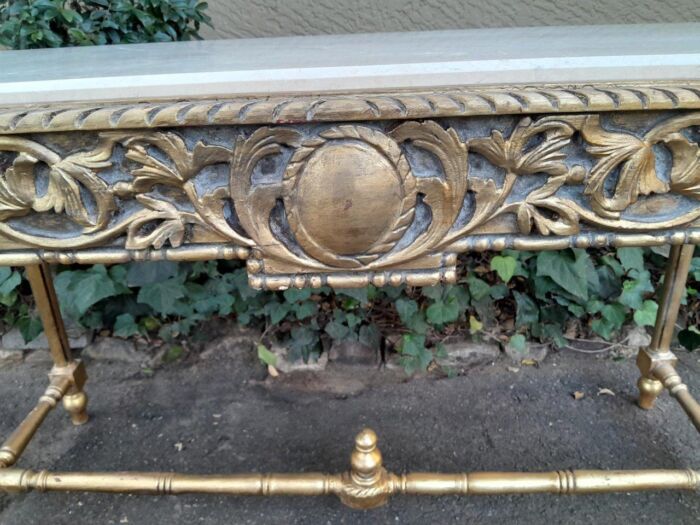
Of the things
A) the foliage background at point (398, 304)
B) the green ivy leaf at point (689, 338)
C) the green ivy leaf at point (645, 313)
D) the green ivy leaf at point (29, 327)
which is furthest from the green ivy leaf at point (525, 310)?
the green ivy leaf at point (29, 327)

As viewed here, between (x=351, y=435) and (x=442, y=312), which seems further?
(x=442, y=312)

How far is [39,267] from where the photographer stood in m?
1.14

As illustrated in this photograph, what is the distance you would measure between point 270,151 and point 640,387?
1.12 m

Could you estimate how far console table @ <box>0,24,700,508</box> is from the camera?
677 millimetres

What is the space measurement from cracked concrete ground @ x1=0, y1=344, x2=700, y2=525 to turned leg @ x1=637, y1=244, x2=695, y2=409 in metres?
0.08

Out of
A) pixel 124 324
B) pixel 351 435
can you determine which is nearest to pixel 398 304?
pixel 351 435

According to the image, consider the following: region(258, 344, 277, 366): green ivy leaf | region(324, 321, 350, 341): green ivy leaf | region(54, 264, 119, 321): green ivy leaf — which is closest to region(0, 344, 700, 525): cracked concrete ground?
region(258, 344, 277, 366): green ivy leaf

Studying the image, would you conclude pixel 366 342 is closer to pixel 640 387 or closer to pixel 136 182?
pixel 640 387

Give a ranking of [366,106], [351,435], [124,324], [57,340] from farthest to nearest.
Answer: [124,324] < [351,435] < [57,340] < [366,106]

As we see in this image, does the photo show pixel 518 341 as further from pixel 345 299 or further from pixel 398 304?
pixel 345 299

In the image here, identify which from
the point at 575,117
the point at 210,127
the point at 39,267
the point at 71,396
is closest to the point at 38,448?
the point at 71,396

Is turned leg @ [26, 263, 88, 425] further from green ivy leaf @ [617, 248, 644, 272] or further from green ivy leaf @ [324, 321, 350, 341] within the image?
green ivy leaf @ [617, 248, 644, 272]

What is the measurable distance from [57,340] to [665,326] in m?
1.35

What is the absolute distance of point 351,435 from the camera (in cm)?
132
